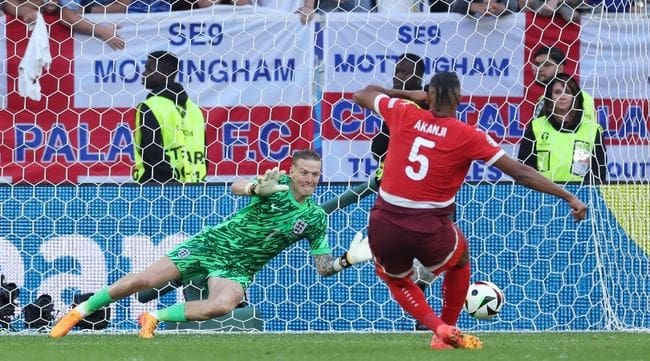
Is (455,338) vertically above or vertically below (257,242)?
below

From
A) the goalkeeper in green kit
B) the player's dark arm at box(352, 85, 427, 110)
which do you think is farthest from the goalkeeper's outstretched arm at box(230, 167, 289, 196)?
the player's dark arm at box(352, 85, 427, 110)

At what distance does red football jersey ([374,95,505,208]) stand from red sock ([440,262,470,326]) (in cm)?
57

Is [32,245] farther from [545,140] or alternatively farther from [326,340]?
[545,140]

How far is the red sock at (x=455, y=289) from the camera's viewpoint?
29.9 feet

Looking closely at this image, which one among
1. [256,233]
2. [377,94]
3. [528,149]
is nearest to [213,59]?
[528,149]

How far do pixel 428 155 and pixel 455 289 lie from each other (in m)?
0.99

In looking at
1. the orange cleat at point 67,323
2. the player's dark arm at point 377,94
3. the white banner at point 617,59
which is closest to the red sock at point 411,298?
the player's dark arm at point 377,94

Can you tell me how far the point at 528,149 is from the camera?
12.1m

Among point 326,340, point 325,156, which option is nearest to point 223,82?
point 325,156

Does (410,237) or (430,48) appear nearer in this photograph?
(410,237)

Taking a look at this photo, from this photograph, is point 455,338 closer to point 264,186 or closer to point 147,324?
point 264,186

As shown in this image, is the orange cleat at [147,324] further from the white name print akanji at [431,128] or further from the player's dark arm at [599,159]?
the player's dark arm at [599,159]

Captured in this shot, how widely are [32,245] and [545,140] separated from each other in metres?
4.13

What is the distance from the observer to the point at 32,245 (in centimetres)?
1143
